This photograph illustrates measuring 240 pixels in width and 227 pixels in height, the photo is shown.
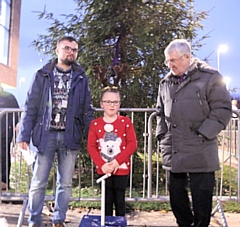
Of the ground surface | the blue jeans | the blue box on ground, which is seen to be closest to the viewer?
the blue box on ground

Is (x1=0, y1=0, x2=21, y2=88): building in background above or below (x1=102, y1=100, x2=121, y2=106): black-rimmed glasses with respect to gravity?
above

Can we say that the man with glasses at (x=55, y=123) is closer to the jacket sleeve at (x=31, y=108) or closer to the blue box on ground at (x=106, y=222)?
the jacket sleeve at (x=31, y=108)

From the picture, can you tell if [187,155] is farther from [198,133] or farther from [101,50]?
[101,50]

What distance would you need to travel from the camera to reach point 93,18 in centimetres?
712

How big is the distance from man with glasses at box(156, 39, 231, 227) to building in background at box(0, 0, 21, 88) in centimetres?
1770

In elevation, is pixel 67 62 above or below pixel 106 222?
above

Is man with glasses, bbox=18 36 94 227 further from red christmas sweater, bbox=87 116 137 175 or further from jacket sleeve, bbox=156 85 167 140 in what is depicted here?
jacket sleeve, bbox=156 85 167 140

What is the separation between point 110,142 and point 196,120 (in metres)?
0.86

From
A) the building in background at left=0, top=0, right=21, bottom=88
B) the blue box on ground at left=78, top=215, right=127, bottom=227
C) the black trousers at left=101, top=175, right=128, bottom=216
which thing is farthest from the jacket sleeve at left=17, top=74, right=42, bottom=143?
the building in background at left=0, top=0, right=21, bottom=88

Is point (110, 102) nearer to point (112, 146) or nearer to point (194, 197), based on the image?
point (112, 146)

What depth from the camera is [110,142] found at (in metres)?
3.34

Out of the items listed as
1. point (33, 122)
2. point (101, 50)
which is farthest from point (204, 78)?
point (101, 50)

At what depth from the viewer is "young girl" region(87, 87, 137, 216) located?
3.30 meters

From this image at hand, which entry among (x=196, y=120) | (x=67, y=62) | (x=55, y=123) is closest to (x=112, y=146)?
(x=55, y=123)
